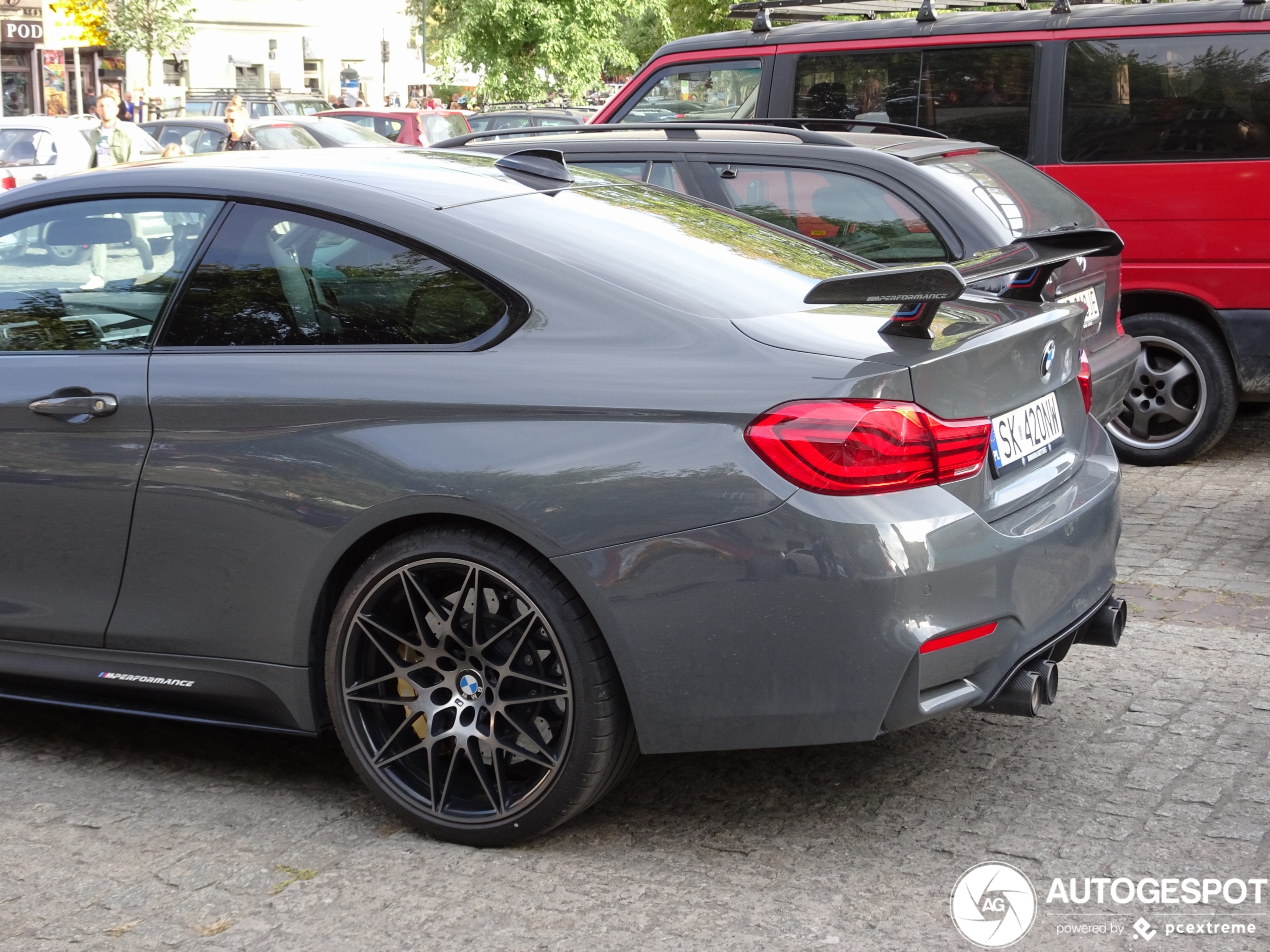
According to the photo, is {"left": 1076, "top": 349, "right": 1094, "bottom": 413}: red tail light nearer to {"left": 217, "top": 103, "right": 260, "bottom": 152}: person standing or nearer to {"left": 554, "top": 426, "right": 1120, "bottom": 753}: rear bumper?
{"left": 554, "top": 426, "right": 1120, "bottom": 753}: rear bumper

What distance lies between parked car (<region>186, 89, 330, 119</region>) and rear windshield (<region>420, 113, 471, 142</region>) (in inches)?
225

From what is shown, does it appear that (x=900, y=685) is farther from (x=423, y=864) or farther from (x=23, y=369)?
(x=23, y=369)

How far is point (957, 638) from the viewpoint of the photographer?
10.4 ft

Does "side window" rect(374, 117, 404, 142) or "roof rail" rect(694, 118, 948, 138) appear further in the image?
"side window" rect(374, 117, 404, 142)

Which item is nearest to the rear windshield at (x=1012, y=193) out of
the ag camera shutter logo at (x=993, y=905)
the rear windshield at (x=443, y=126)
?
the ag camera shutter logo at (x=993, y=905)

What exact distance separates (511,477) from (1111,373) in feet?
12.9

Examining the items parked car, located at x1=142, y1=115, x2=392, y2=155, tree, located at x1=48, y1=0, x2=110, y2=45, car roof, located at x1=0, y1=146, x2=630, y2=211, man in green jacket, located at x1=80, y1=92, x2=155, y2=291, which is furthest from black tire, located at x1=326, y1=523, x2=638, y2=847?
tree, located at x1=48, y1=0, x2=110, y2=45

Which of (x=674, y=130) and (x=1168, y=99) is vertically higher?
(x=1168, y=99)

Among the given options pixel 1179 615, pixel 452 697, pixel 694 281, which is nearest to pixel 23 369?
pixel 452 697

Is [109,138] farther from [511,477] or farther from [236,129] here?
[511,477]

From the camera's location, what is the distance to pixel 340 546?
345 cm

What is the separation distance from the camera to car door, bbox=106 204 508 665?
11.3 feet

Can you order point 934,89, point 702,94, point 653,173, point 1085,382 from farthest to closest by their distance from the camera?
point 702,94 < point 934,89 < point 653,173 < point 1085,382

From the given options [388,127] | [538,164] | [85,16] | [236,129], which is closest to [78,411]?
[538,164]
